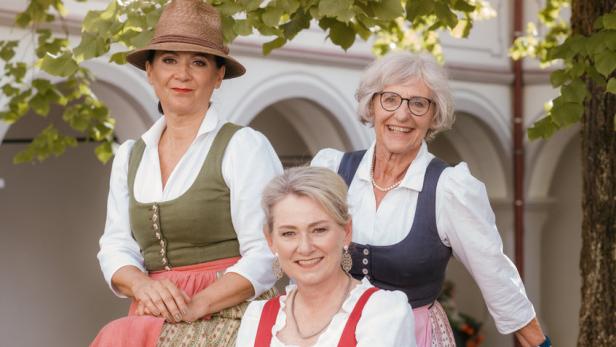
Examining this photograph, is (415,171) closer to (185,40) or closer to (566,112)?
(185,40)

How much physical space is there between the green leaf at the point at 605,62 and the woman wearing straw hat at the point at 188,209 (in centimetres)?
198

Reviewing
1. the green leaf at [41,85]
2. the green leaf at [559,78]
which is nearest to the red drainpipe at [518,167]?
the green leaf at [41,85]

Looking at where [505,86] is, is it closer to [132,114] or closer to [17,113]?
[132,114]

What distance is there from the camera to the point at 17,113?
322 inches

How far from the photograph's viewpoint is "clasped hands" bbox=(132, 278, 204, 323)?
3307 mm

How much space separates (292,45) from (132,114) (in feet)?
6.40

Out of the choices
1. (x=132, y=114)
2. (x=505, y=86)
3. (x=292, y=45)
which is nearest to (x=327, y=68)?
(x=292, y=45)

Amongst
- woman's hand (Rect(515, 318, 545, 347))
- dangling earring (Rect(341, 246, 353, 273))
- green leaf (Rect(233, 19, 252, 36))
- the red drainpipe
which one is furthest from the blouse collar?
the red drainpipe

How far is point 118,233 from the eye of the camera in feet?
11.7

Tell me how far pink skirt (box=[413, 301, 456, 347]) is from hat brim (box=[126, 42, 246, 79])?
902mm

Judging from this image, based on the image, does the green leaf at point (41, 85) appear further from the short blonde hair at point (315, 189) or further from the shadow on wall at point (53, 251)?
the short blonde hair at point (315, 189)

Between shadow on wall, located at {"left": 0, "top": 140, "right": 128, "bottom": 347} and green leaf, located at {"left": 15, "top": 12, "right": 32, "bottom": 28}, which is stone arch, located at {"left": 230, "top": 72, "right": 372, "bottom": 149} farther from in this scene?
green leaf, located at {"left": 15, "top": 12, "right": 32, "bottom": 28}

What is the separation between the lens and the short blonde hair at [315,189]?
3008 mm

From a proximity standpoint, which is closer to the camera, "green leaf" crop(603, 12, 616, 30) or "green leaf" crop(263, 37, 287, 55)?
"green leaf" crop(603, 12, 616, 30)
